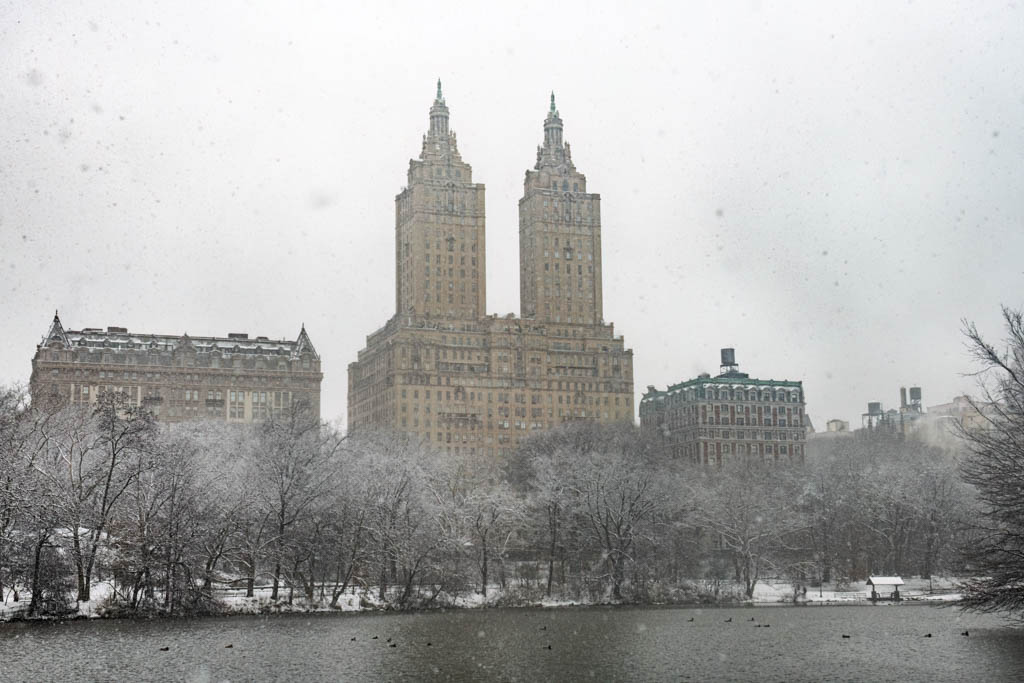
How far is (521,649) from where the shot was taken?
185 ft

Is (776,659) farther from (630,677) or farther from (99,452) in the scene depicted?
(99,452)

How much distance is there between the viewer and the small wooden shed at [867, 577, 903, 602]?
95.3 meters

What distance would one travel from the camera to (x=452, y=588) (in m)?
86.8

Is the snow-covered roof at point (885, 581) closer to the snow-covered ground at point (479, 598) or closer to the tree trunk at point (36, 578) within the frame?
the snow-covered ground at point (479, 598)

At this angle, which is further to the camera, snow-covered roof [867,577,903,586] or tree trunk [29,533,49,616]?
snow-covered roof [867,577,903,586]

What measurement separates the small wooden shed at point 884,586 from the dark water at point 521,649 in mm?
18175

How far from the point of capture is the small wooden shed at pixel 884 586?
95.3 meters

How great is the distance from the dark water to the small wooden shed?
18.2 metres

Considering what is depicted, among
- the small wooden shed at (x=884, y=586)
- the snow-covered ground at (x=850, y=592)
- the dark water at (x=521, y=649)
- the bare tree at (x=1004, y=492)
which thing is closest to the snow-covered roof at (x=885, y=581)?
the small wooden shed at (x=884, y=586)

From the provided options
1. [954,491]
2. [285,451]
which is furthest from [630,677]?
[954,491]

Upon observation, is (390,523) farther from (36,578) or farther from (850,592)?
(850,592)

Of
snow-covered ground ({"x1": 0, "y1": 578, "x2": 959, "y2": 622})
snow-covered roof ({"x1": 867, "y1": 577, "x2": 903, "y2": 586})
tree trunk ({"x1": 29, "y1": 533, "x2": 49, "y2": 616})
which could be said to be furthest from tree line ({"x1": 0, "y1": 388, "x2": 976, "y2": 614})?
snow-covered roof ({"x1": 867, "y1": 577, "x2": 903, "y2": 586})

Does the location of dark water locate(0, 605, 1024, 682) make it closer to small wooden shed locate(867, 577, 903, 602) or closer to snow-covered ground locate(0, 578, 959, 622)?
snow-covered ground locate(0, 578, 959, 622)

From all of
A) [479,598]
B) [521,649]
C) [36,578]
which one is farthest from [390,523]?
[521,649]
